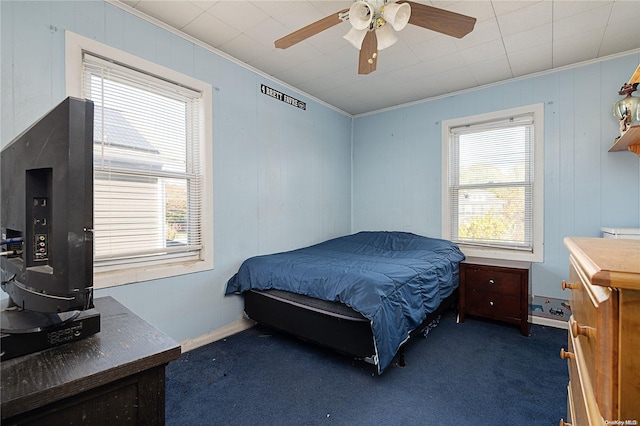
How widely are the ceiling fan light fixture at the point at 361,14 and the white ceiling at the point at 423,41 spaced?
1.49ft

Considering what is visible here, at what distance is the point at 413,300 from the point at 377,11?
76.3 inches

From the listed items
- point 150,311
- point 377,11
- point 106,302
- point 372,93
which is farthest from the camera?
point 372,93

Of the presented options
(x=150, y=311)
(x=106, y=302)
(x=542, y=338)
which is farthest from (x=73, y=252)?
(x=542, y=338)

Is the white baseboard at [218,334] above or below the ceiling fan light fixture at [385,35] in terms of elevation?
below

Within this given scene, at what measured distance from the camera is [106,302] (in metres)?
1.25

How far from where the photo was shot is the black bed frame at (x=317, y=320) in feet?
6.65

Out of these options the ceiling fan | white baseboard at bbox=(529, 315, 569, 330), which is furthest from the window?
the ceiling fan

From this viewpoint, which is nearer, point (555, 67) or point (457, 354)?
point (457, 354)

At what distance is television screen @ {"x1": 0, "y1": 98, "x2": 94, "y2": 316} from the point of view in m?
0.72

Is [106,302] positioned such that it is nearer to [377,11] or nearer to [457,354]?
[377,11]

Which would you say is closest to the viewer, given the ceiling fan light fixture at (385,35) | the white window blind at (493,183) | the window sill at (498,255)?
the ceiling fan light fixture at (385,35)

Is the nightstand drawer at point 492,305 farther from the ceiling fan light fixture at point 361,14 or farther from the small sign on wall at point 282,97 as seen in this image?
the small sign on wall at point 282,97

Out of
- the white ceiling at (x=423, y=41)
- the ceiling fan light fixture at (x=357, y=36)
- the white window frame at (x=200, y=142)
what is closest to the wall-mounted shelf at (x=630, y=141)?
the white ceiling at (x=423, y=41)

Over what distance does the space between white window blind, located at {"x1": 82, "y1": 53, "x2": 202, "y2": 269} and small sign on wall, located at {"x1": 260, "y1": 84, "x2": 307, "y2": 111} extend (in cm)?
80
